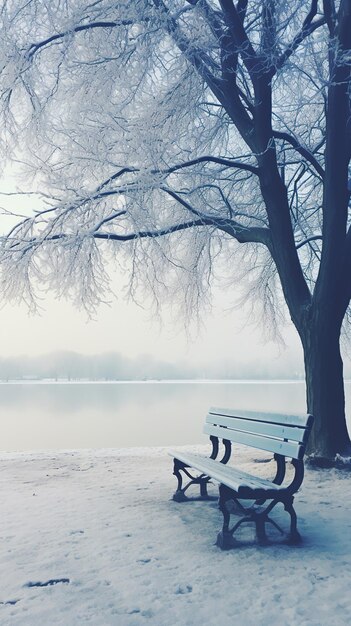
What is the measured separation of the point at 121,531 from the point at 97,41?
6189 mm

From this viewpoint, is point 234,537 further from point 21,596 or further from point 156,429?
point 156,429

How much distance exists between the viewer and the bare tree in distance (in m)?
6.91

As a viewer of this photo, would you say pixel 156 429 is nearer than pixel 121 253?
No

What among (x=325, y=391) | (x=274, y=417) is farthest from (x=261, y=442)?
(x=325, y=391)

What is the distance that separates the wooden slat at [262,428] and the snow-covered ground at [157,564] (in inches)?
31.1

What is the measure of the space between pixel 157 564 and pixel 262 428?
5.63 ft

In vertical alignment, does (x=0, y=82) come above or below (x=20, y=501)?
above

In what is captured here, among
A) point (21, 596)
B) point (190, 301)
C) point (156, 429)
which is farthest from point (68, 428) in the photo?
point (21, 596)

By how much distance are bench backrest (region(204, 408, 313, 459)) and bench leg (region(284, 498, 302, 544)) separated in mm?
365

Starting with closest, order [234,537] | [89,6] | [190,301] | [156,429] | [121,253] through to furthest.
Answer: [234,537]
[89,6]
[121,253]
[190,301]
[156,429]

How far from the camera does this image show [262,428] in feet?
16.6

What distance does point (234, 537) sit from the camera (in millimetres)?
4379

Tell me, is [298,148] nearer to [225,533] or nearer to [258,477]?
[258,477]

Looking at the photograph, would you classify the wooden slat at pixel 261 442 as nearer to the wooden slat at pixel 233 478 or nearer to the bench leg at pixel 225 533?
the wooden slat at pixel 233 478
